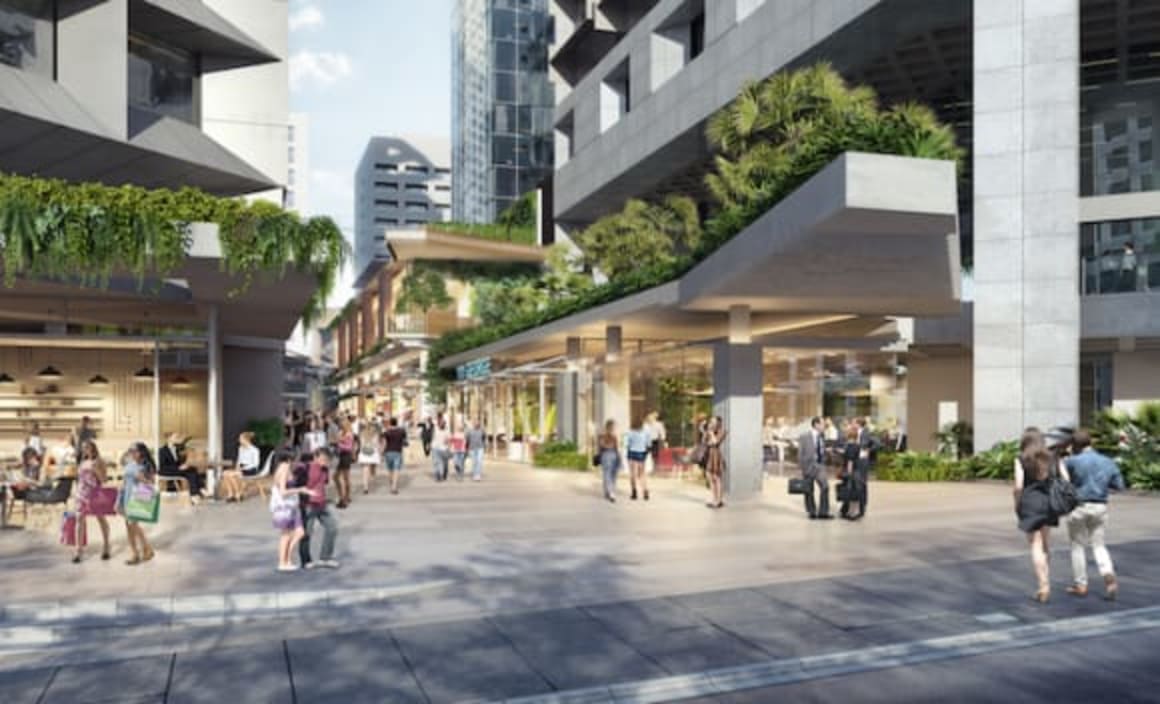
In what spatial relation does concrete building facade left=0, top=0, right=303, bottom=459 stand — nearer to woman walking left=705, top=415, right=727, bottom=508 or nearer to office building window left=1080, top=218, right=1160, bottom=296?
woman walking left=705, top=415, right=727, bottom=508

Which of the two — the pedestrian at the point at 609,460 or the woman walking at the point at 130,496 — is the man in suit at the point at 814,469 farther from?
the woman walking at the point at 130,496

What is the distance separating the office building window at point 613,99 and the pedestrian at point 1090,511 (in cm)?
3448

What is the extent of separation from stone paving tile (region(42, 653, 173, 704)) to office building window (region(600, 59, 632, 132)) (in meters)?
A: 36.7

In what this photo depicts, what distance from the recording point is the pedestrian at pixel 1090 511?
9.21m

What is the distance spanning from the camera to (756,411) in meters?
19.1

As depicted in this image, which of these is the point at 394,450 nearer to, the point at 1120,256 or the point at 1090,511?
the point at 1090,511

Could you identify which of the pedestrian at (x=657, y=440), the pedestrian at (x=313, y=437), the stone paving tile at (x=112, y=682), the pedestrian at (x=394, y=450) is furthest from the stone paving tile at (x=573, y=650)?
the pedestrian at (x=657, y=440)

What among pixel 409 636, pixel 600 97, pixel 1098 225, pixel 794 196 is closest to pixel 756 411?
pixel 794 196

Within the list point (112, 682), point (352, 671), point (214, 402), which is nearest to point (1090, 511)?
point (352, 671)

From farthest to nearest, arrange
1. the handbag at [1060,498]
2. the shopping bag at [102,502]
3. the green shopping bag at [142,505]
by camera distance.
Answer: the shopping bag at [102,502], the green shopping bag at [142,505], the handbag at [1060,498]

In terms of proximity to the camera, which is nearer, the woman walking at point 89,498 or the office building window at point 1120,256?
the woman walking at point 89,498

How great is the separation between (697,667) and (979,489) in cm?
1502

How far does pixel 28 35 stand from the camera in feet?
72.5

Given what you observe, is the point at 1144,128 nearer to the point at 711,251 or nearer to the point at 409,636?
the point at 711,251
